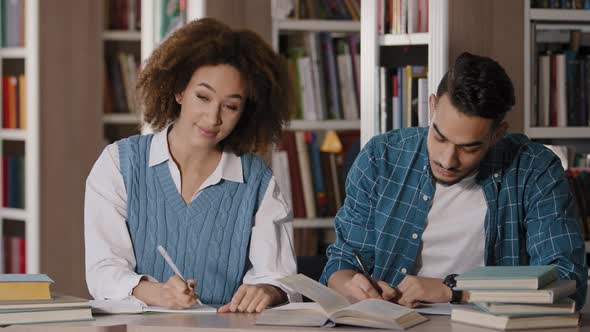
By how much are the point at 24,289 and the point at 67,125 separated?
2.99 metres

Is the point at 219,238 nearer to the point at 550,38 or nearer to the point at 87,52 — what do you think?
the point at 550,38

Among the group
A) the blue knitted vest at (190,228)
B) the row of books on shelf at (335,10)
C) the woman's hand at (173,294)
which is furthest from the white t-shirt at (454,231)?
the row of books on shelf at (335,10)

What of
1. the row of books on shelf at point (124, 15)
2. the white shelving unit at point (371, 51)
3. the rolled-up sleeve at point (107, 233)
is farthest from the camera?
the row of books on shelf at point (124, 15)

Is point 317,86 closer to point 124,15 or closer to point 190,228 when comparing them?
point 124,15

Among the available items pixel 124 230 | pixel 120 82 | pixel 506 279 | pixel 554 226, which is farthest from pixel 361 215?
pixel 120 82

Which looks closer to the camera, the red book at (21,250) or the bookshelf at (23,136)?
the bookshelf at (23,136)

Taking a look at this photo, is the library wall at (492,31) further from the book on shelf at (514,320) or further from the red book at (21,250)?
the red book at (21,250)

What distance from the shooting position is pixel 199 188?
2.67 m

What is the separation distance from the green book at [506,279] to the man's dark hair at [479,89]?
0.43 m

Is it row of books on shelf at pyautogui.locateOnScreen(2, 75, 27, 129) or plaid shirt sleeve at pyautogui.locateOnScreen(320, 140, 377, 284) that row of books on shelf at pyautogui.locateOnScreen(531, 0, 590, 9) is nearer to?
plaid shirt sleeve at pyautogui.locateOnScreen(320, 140, 377, 284)

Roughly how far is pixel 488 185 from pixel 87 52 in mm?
3029

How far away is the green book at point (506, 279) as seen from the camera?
81.4 inches

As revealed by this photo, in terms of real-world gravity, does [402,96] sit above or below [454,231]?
above

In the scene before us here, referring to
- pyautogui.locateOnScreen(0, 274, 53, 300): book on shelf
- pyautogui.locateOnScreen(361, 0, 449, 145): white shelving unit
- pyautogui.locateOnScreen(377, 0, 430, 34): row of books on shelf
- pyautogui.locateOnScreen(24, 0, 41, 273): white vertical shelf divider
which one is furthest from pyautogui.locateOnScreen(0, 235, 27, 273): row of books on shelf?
pyautogui.locateOnScreen(0, 274, 53, 300): book on shelf
